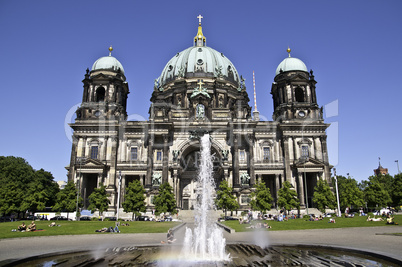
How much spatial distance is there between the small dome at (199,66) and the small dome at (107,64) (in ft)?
43.6

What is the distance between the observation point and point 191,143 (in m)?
A: 55.2

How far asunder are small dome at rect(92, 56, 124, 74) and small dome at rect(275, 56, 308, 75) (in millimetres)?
33482

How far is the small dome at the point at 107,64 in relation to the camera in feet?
198

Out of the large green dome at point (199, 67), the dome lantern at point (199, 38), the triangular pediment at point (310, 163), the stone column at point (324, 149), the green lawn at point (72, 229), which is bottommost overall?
the green lawn at point (72, 229)

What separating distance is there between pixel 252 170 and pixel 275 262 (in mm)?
41749

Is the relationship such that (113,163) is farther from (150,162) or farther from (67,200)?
(67,200)

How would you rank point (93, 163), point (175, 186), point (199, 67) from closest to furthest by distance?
point (175, 186) < point (93, 163) < point (199, 67)

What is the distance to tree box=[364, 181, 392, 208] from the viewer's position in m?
54.8

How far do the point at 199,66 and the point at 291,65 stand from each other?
20.3 meters

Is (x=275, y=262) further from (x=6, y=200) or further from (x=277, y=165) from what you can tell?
(x=6, y=200)

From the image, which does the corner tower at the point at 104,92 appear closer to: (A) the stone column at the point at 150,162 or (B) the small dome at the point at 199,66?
(A) the stone column at the point at 150,162

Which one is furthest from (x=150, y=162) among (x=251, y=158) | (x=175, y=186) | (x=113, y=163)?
(x=251, y=158)

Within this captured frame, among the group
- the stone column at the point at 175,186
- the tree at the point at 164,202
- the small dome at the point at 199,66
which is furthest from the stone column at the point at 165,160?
the small dome at the point at 199,66

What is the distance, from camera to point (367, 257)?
11969 millimetres
